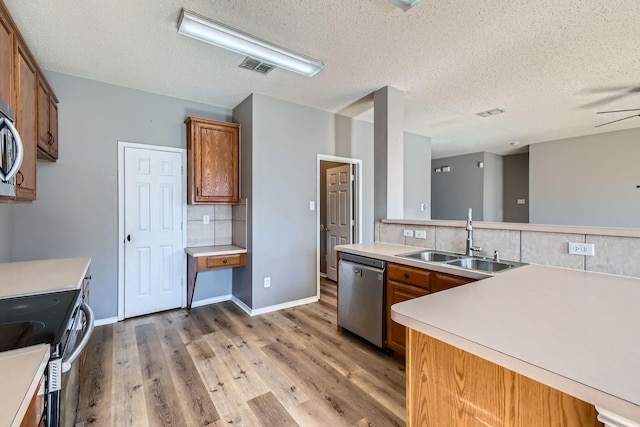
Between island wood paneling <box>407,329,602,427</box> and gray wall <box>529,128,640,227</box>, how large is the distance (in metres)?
6.37

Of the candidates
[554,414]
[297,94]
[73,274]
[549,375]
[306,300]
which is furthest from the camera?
[306,300]

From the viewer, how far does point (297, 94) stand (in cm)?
354

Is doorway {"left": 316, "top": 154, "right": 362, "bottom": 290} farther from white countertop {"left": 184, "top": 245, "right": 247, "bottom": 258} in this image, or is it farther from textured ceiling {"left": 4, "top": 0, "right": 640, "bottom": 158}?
white countertop {"left": 184, "top": 245, "right": 247, "bottom": 258}

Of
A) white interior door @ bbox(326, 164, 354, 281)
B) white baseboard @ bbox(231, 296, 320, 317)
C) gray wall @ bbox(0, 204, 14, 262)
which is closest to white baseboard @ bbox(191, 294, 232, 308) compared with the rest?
white baseboard @ bbox(231, 296, 320, 317)

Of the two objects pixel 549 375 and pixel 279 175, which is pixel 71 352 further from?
pixel 279 175

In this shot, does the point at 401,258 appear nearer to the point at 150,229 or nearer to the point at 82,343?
the point at 82,343

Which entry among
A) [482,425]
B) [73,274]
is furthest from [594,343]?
[73,274]

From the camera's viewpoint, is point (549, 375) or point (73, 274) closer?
point (549, 375)

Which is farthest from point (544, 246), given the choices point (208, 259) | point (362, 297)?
point (208, 259)

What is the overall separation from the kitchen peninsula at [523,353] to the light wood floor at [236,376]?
92 centimetres

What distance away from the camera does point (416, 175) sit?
220 inches

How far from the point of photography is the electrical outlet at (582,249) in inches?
71.1

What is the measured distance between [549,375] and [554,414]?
25cm

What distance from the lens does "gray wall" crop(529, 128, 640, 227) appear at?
5102mm
